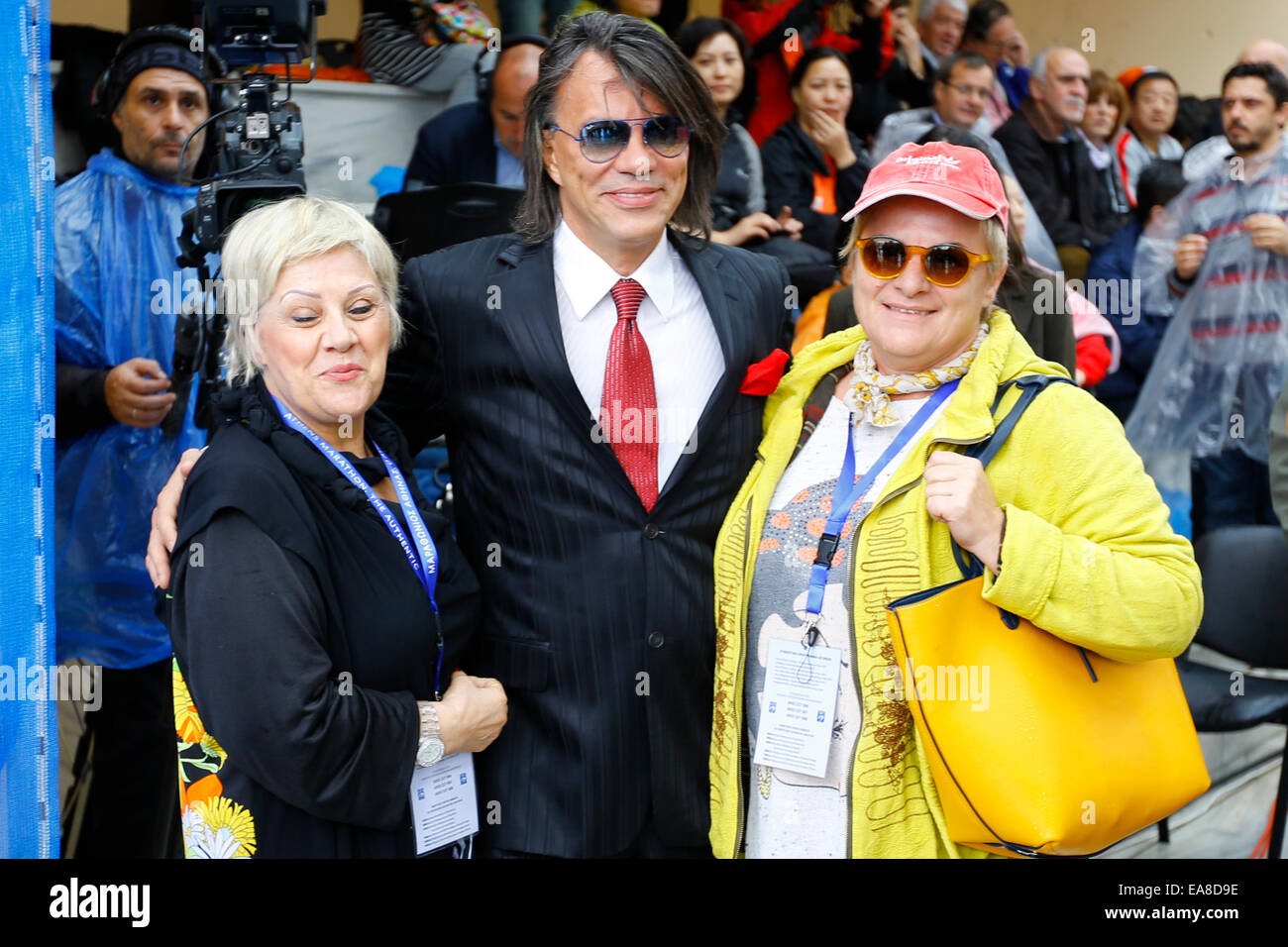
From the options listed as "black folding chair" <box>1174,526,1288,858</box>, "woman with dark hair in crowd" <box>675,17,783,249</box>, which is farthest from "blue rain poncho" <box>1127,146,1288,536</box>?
"woman with dark hair in crowd" <box>675,17,783,249</box>

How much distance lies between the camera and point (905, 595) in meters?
2.00

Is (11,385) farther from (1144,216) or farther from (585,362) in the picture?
(1144,216)

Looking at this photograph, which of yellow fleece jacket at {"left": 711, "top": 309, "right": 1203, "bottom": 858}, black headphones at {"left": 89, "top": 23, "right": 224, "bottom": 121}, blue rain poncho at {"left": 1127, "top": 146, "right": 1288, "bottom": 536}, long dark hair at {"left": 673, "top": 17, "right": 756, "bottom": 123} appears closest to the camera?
yellow fleece jacket at {"left": 711, "top": 309, "right": 1203, "bottom": 858}

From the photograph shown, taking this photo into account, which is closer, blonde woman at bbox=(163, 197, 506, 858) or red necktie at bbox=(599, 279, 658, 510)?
blonde woman at bbox=(163, 197, 506, 858)

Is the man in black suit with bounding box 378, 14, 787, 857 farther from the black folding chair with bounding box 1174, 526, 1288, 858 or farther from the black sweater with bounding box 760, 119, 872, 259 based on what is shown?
the black sweater with bounding box 760, 119, 872, 259

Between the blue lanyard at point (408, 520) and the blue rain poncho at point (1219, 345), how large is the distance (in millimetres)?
3444

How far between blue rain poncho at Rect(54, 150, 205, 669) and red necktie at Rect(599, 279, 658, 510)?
1604 millimetres

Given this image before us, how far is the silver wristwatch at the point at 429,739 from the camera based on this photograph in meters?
2.11

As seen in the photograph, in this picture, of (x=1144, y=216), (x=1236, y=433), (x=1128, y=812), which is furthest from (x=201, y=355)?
(x=1144, y=216)

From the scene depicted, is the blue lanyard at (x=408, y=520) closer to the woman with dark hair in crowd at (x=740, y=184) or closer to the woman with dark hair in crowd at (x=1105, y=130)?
the woman with dark hair in crowd at (x=740, y=184)

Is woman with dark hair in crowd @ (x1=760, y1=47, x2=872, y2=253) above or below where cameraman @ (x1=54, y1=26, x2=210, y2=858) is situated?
above

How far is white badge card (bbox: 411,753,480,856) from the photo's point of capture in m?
2.14

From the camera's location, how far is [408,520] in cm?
222

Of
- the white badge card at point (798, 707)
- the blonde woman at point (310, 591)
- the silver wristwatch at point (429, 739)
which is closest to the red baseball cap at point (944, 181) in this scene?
Result: the white badge card at point (798, 707)
